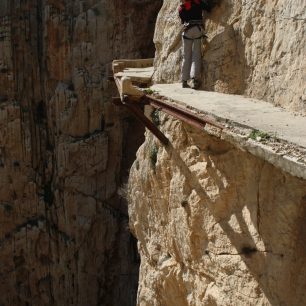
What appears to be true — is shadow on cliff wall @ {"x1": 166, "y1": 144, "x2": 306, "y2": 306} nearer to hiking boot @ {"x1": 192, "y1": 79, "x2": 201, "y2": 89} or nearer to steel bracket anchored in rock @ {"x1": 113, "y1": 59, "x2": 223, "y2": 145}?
steel bracket anchored in rock @ {"x1": 113, "y1": 59, "x2": 223, "y2": 145}

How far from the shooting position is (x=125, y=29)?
18.2 meters

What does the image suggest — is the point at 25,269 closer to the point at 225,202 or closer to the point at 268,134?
the point at 225,202

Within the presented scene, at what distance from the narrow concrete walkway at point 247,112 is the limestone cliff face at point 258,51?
17 cm

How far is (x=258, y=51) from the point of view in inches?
220

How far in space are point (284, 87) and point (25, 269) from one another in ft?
53.9

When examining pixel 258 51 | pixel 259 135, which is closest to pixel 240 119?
pixel 259 135

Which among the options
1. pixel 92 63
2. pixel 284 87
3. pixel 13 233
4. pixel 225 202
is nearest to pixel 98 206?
pixel 13 233

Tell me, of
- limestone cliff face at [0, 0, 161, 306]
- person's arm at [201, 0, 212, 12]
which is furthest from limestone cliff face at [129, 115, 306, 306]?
limestone cliff face at [0, 0, 161, 306]

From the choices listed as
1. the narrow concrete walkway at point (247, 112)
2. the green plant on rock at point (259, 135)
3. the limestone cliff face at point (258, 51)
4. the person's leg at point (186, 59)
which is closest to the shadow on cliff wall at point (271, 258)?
the narrow concrete walkway at point (247, 112)

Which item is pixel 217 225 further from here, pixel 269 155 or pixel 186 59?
pixel 269 155

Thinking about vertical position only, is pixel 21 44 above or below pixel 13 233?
above

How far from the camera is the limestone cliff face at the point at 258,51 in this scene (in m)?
4.88

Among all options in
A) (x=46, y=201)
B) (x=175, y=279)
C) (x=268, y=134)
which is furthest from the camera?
(x=46, y=201)

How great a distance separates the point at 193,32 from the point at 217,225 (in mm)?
2589
